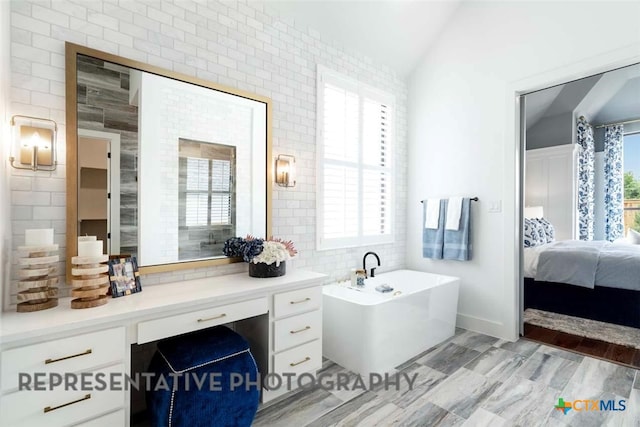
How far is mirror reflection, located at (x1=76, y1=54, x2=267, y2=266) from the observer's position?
1.83 m

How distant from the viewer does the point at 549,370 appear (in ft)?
8.27

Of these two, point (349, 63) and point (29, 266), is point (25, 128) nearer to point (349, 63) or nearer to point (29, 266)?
point (29, 266)

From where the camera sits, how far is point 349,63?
10.8 ft

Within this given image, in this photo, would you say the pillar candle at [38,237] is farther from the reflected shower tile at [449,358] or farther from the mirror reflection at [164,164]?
the reflected shower tile at [449,358]

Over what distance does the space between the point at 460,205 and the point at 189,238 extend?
268 centimetres

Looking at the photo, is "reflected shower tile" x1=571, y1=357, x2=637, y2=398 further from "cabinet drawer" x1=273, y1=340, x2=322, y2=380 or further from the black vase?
the black vase

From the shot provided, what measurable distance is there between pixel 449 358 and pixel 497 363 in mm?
372

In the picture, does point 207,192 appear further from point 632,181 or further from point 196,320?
point 632,181

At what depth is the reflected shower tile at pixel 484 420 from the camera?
1880 millimetres

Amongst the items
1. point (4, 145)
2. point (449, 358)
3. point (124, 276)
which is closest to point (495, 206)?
point (449, 358)

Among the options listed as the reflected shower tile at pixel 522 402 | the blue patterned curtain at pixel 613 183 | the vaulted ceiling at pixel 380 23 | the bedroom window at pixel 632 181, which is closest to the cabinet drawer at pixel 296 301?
the reflected shower tile at pixel 522 402

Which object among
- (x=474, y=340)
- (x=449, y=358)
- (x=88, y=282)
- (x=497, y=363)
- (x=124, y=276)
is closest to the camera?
(x=88, y=282)

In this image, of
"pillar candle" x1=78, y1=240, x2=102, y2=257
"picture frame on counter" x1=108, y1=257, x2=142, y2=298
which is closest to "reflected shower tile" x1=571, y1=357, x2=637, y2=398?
"picture frame on counter" x1=108, y1=257, x2=142, y2=298

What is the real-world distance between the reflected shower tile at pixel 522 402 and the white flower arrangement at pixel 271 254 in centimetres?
165
